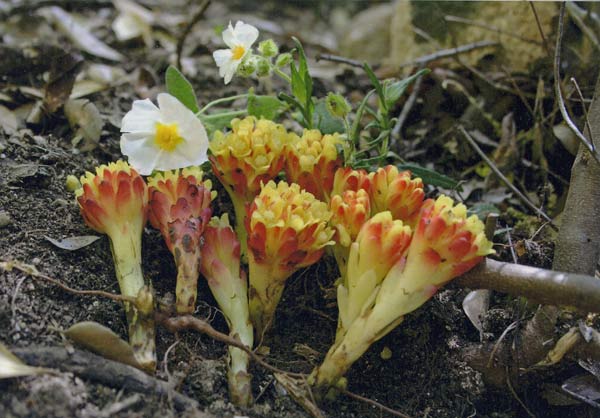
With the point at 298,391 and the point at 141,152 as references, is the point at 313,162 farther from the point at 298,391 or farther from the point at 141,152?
the point at 298,391

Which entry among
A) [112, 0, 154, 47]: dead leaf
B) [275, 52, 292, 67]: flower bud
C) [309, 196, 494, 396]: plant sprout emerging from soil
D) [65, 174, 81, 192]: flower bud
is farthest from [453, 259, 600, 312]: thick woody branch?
[112, 0, 154, 47]: dead leaf

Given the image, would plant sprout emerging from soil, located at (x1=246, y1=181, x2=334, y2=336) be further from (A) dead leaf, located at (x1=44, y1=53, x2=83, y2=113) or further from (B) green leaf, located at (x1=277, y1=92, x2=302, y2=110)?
(A) dead leaf, located at (x1=44, y1=53, x2=83, y2=113)

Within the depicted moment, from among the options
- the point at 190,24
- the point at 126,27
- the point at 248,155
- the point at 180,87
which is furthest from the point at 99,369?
the point at 126,27

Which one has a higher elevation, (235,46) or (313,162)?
(235,46)

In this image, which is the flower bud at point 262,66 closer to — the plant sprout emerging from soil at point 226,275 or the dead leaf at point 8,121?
the plant sprout emerging from soil at point 226,275

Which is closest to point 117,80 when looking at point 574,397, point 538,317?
point 538,317

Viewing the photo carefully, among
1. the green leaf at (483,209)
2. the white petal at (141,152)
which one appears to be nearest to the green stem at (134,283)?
the white petal at (141,152)

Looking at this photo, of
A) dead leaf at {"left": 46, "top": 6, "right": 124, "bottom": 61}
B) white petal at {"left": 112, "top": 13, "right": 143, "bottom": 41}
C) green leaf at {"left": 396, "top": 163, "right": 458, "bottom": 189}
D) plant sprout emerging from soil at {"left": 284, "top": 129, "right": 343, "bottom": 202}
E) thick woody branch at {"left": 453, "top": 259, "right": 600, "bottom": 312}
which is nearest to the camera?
thick woody branch at {"left": 453, "top": 259, "right": 600, "bottom": 312}
